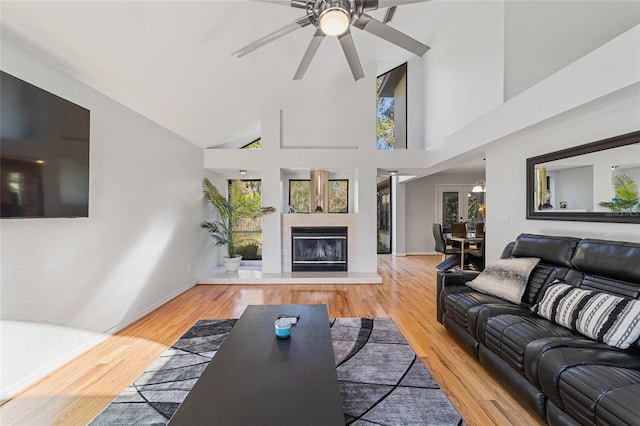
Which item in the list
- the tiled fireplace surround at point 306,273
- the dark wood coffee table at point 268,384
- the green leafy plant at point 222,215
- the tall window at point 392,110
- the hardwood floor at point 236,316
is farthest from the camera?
the tall window at point 392,110

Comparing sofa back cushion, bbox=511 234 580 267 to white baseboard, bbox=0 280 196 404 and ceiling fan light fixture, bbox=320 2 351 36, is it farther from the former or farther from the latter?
white baseboard, bbox=0 280 196 404

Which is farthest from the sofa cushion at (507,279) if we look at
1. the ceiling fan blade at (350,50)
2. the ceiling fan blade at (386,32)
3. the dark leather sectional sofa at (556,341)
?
the ceiling fan blade at (350,50)

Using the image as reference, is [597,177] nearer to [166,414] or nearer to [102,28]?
[166,414]

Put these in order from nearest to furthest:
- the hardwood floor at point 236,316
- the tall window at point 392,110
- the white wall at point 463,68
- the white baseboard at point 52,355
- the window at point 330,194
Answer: the hardwood floor at point 236,316, the white baseboard at point 52,355, the white wall at point 463,68, the tall window at point 392,110, the window at point 330,194

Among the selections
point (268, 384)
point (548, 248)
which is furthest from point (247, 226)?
point (548, 248)

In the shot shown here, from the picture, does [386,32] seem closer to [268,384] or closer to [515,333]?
[515,333]

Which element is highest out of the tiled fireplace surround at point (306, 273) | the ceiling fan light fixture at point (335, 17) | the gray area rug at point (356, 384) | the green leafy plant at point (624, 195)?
the ceiling fan light fixture at point (335, 17)

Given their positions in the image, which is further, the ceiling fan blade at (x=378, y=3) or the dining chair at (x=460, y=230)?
the dining chair at (x=460, y=230)

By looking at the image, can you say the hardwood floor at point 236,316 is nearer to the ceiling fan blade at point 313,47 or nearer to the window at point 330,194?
the window at point 330,194

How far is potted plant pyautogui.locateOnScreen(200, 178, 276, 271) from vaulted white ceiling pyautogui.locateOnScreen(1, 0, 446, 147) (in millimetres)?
881

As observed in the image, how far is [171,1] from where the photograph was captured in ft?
7.75

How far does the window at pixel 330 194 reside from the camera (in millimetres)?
6578

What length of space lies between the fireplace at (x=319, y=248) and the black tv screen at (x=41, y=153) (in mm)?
3535

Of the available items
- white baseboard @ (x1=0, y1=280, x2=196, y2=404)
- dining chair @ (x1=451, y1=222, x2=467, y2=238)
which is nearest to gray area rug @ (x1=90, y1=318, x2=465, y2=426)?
white baseboard @ (x1=0, y1=280, x2=196, y2=404)
